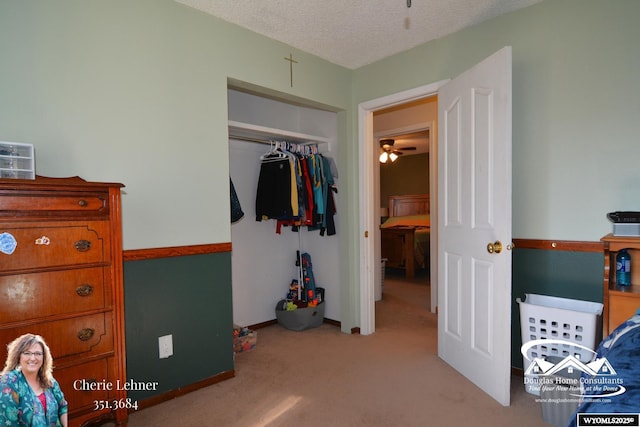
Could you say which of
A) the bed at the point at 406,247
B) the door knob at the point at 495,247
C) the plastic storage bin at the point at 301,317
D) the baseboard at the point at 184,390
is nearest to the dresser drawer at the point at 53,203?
the baseboard at the point at 184,390

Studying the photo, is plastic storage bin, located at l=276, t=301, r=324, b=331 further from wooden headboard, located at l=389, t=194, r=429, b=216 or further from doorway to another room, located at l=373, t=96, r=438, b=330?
wooden headboard, located at l=389, t=194, r=429, b=216

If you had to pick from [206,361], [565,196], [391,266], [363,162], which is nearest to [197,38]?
[363,162]

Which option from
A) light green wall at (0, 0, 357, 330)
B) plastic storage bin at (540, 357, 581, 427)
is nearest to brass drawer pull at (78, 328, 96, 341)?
light green wall at (0, 0, 357, 330)

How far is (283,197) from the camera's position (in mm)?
3129

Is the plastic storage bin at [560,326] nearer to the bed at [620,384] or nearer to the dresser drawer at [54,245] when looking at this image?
the bed at [620,384]

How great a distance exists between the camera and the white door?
6.57ft

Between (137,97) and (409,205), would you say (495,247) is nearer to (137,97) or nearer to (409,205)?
(137,97)

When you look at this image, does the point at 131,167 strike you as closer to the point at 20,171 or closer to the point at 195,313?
the point at 20,171

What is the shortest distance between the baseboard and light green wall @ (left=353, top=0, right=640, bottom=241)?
6.91ft

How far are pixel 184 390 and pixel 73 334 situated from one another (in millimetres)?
902

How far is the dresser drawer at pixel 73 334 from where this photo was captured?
1.40 metres

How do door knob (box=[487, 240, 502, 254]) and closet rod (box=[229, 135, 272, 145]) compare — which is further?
closet rod (box=[229, 135, 272, 145])

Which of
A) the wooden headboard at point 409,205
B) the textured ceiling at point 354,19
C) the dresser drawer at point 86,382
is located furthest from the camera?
the wooden headboard at point 409,205

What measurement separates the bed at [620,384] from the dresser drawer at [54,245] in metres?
1.79
